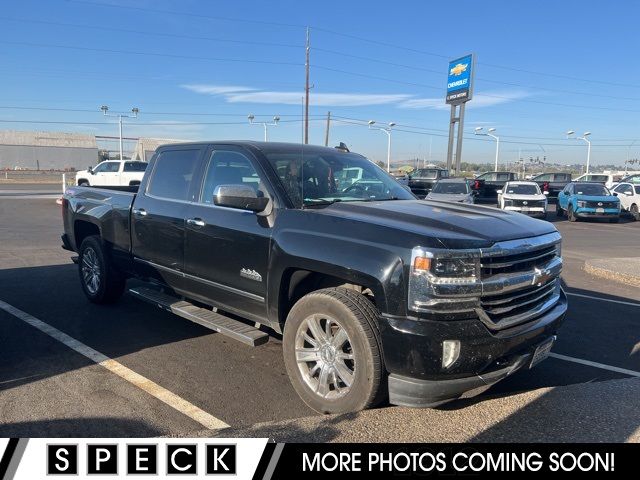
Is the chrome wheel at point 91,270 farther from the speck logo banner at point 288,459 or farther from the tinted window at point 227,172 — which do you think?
the speck logo banner at point 288,459

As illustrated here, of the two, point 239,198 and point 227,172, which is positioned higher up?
point 227,172

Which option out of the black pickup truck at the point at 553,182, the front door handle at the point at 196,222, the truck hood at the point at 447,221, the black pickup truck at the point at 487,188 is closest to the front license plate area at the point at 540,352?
the truck hood at the point at 447,221

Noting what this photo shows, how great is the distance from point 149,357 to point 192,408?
3.84 ft

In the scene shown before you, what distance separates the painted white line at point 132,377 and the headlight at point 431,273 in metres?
1.56

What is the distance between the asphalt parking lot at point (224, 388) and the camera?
3.36 metres

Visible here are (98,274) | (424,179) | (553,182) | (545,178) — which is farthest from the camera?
(545,178)

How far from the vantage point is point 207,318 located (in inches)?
181

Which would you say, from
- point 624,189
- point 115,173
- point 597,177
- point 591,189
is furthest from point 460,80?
A: point 115,173

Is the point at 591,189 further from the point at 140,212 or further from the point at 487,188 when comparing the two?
the point at 140,212

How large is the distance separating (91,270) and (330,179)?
11.8ft

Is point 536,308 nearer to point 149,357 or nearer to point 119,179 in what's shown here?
point 149,357

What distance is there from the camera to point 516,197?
2059cm

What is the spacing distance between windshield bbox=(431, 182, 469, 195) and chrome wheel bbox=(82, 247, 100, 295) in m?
15.9

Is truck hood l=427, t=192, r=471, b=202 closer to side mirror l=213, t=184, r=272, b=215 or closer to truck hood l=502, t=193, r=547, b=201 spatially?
truck hood l=502, t=193, r=547, b=201
